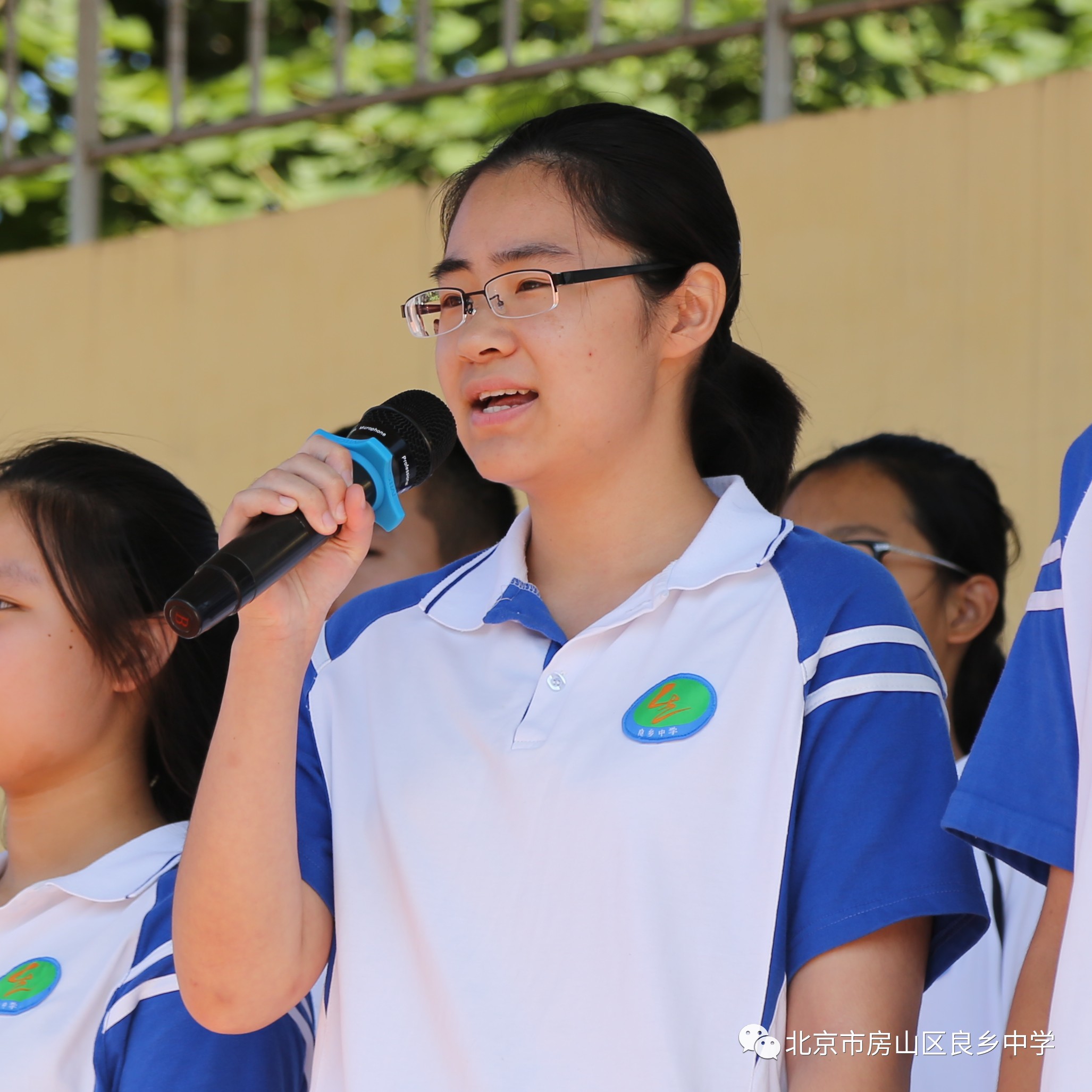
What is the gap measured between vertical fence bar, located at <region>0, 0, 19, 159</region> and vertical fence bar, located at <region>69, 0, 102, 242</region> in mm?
162

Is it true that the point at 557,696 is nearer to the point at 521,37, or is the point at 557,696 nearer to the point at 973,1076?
the point at 973,1076

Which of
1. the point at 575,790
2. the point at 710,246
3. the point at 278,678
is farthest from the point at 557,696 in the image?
the point at 710,246

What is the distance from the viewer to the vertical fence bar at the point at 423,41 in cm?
416

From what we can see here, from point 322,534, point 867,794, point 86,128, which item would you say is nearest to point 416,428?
point 322,534

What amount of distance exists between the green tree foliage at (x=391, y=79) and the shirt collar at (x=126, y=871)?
2.52 metres

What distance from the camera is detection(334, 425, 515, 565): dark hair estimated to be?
3.22 m

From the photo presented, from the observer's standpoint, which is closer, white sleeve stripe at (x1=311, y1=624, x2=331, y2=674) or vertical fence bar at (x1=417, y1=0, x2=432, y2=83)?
white sleeve stripe at (x1=311, y1=624, x2=331, y2=674)

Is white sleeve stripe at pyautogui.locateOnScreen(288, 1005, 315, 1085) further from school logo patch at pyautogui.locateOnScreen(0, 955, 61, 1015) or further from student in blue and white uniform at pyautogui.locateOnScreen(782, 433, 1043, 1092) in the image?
student in blue and white uniform at pyautogui.locateOnScreen(782, 433, 1043, 1092)

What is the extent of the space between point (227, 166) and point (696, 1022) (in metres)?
3.98

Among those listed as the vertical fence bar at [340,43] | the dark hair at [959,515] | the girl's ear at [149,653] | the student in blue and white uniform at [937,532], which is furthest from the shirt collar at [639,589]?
the vertical fence bar at [340,43]

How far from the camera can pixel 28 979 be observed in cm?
209

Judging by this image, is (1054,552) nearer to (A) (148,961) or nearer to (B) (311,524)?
(B) (311,524)

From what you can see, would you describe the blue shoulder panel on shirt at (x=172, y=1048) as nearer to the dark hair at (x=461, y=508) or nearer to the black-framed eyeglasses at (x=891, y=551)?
the dark hair at (x=461, y=508)

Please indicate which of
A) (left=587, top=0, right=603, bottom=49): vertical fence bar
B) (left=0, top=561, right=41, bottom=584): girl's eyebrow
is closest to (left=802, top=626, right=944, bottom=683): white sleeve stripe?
(left=0, top=561, right=41, bottom=584): girl's eyebrow
